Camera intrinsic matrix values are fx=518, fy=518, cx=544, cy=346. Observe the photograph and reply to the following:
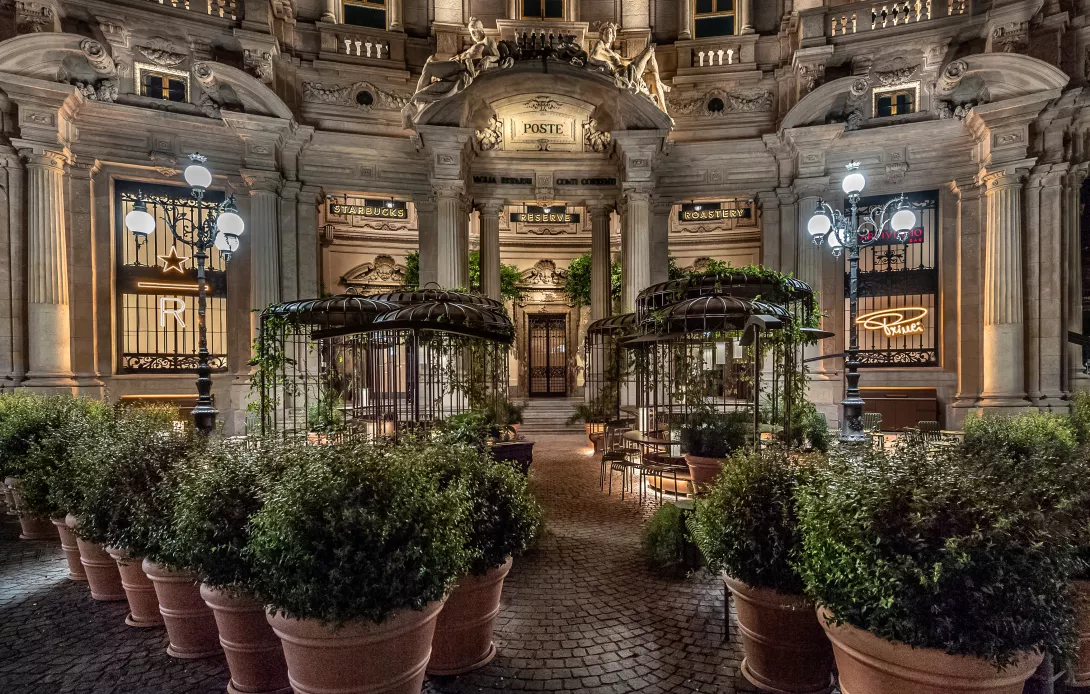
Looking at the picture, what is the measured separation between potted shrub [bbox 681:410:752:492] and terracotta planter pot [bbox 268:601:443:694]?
5.15 metres

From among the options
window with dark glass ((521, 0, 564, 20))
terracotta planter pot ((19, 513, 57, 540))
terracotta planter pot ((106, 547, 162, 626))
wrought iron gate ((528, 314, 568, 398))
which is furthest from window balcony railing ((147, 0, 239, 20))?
terracotta planter pot ((106, 547, 162, 626))

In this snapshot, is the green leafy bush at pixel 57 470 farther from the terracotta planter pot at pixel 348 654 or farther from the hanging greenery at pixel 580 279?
the hanging greenery at pixel 580 279

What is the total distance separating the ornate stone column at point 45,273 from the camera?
11.9 metres

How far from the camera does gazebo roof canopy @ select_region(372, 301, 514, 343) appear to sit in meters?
6.20

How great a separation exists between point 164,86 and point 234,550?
50.9ft

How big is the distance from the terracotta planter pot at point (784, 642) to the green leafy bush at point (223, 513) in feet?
9.61

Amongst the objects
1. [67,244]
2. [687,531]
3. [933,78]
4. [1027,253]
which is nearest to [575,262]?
[933,78]

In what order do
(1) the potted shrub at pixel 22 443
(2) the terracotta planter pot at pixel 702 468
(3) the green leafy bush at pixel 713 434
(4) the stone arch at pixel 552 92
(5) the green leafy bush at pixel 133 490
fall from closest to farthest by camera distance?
(5) the green leafy bush at pixel 133 490 < (1) the potted shrub at pixel 22 443 < (2) the terracotta planter pot at pixel 702 468 < (3) the green leafy bush at pixel 713 434 < (4) the stone arch at pixel 552 92

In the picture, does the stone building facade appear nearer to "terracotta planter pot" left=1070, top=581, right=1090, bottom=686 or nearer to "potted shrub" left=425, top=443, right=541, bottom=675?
"potted shrub" left=425, top=443, right=541, bottom=675

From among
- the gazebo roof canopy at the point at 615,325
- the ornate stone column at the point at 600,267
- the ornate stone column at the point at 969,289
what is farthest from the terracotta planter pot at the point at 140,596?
the ornate stone column at the point at 969,289

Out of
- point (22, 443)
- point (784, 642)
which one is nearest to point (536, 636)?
point (784, 642)

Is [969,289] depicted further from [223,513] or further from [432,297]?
[223,513]

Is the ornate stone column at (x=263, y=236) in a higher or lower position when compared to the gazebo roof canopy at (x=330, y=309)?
higher

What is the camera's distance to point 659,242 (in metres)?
16.2
